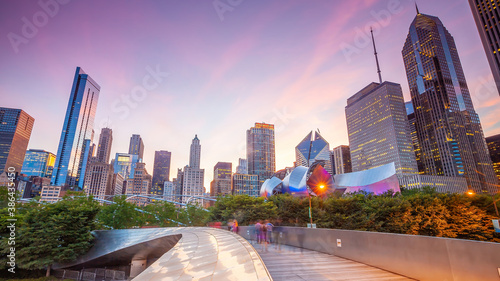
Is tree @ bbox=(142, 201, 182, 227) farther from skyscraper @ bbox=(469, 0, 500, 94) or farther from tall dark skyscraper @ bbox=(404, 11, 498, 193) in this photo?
tall dark skyscraper @ bbox=(404, 11, 498, 193)

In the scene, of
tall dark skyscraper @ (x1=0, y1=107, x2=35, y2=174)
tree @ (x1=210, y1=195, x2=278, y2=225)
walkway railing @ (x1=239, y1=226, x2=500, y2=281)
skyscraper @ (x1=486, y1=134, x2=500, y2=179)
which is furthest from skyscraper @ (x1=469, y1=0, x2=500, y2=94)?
tall dark skyscraper @ (x1=0, y1=107, x2=35, y2=174)

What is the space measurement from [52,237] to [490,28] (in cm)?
11155

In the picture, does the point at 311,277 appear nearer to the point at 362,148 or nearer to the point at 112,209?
the point at 112,209

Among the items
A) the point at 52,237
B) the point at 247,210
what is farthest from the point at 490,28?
the point at 52,237

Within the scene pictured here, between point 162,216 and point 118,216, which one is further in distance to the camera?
point 162,216

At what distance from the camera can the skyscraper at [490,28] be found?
240 ft

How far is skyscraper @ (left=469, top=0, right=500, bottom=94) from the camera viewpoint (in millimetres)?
73062

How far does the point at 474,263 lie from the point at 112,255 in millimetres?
25571

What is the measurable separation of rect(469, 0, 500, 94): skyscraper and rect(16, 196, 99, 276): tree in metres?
103

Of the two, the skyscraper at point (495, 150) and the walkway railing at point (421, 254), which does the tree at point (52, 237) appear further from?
the skyscraper at point (495, 150)

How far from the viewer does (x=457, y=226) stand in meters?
23.2

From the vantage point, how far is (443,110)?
159875 mm

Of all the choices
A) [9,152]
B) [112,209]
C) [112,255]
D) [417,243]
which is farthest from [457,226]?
[9,152]

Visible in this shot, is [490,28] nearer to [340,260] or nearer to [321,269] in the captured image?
[340,260]
